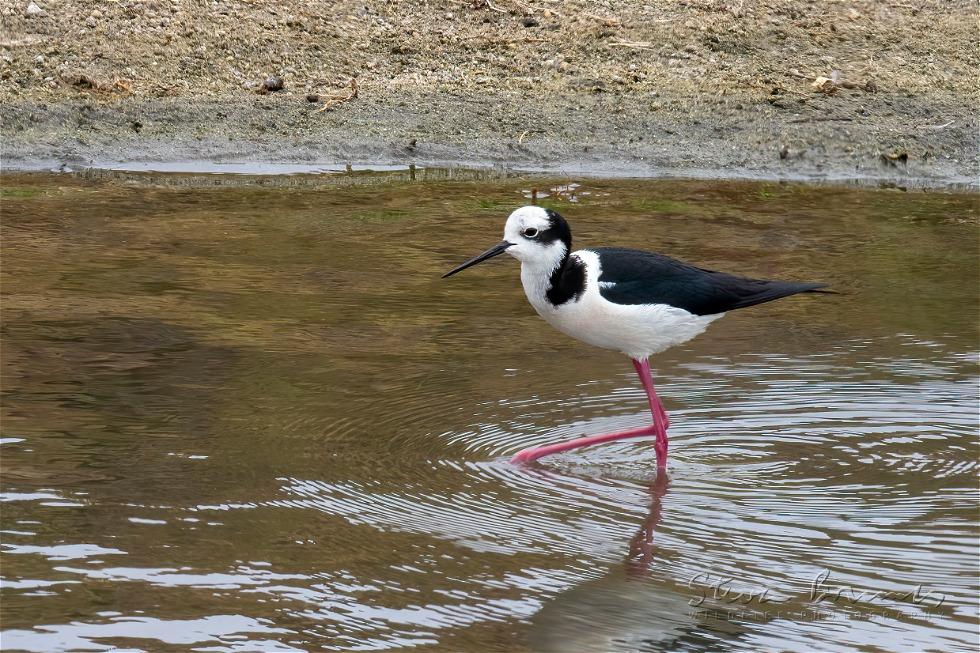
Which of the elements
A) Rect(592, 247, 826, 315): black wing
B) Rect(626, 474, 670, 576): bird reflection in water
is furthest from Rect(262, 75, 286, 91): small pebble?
Rect(626, 474, 670, 576): bird reflection in water

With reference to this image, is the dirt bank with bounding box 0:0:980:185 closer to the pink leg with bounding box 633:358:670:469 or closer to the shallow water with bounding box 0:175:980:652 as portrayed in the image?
the shallow water with bounding box 0:175:980:652

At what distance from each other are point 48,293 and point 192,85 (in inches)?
163

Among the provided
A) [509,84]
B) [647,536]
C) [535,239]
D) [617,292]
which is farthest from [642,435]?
[509,84]

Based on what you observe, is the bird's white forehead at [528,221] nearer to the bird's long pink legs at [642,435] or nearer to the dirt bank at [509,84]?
the bird's long pink legs at [642,435]

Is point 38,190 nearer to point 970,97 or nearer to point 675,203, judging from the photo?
point 675,203

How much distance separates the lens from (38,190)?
915 cm

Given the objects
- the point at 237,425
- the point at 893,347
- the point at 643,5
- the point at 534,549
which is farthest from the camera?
the point at 643,5

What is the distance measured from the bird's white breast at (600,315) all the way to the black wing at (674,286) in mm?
29

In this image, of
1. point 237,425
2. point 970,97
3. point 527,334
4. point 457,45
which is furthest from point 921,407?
point 457,45

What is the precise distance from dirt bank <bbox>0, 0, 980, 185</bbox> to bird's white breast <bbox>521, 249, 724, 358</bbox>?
445 cm

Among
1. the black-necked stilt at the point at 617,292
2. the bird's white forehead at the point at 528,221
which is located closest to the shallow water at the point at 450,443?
the black-necked stilt at the point at 617,292

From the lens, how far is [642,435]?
225 inches

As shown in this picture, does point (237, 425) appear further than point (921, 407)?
No

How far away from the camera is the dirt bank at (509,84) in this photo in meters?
10.2
